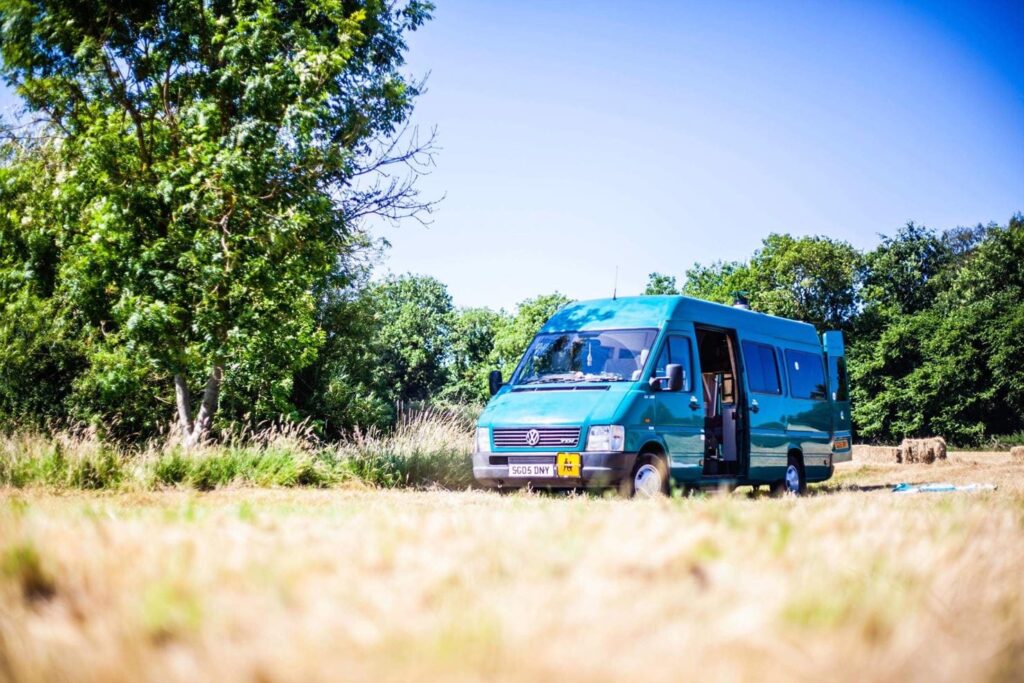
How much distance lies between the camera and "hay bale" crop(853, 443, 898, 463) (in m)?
30.2

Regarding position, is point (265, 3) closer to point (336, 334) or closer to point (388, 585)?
point (388, 585)

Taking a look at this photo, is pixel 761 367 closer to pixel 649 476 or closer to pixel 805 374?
pixel 805 374

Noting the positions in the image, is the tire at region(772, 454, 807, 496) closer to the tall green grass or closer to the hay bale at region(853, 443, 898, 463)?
the tall green grass

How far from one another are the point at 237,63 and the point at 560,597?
1302cm

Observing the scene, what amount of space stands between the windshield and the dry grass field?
1015 cm

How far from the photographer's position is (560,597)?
166 cm

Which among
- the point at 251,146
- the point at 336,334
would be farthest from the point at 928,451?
the point at 251,146

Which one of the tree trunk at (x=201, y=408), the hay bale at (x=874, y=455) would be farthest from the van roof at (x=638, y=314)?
the hay bale at (x=874, y=455)

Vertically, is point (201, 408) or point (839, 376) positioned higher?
point (839, 376)

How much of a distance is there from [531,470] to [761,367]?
17.7ft

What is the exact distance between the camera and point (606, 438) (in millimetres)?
11586

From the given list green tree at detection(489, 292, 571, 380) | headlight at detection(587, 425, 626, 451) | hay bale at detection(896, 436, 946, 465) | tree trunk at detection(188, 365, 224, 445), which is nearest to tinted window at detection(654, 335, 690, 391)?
headlight at detection(587, 425, 626, 451)

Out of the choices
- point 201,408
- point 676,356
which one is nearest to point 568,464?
point 676,356

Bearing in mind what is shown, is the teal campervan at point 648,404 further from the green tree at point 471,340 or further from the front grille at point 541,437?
the green tree at point 471,340
